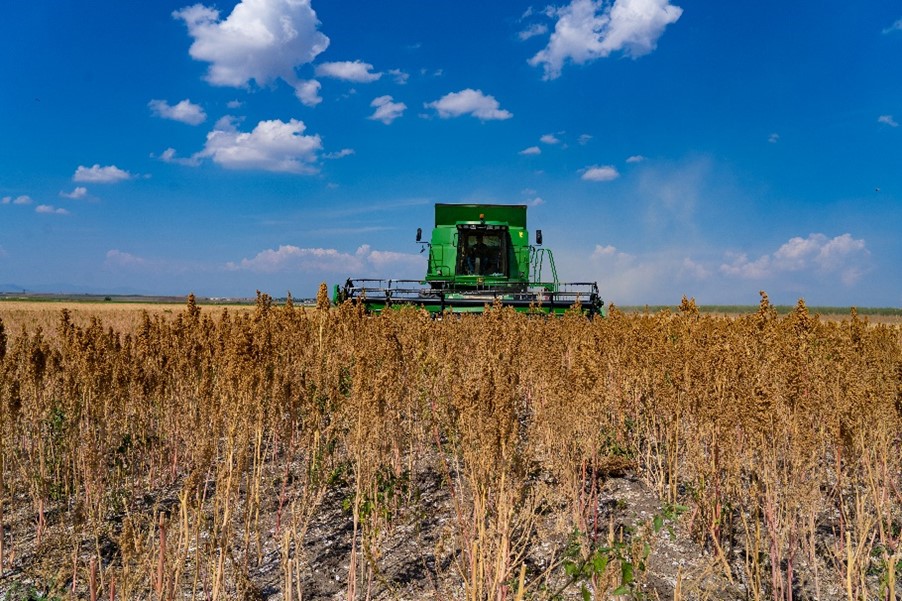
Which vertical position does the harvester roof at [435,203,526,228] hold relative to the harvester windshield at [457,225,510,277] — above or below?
above

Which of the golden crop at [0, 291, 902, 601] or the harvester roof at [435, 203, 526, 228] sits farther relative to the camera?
the harvester roof at [435, 203, 526, 228]

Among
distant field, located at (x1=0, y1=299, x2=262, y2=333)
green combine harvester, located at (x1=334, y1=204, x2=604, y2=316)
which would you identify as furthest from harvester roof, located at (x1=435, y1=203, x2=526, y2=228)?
distant field, located at (x1=0, y1=299, x2=262, y2=333)

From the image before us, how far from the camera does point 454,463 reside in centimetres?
429

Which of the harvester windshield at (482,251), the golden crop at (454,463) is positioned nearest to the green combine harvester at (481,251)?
the harvester windshield at (482,251)

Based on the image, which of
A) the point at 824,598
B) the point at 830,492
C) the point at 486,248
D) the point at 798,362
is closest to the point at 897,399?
the point at 830,492

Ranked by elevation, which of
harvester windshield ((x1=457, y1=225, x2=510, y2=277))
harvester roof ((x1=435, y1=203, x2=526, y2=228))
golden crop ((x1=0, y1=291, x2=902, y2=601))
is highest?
harvester roof ((x1=435, y1=203, x2=526, y2=228))

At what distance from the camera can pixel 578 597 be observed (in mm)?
3090

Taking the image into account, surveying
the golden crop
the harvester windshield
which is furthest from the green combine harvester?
the golden crop

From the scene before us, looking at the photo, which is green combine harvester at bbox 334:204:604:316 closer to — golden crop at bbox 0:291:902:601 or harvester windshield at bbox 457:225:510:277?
harvester windshield at bbox 457:225:510:277

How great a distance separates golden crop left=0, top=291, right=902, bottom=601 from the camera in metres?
2.90

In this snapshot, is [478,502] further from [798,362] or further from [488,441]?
[798,362]

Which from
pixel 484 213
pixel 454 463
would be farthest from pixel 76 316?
pixel 454 463

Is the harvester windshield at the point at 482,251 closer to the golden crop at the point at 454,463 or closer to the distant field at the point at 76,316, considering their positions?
the distant field at the point at 76,316

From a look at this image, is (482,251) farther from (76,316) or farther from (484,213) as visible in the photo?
(76,316)
